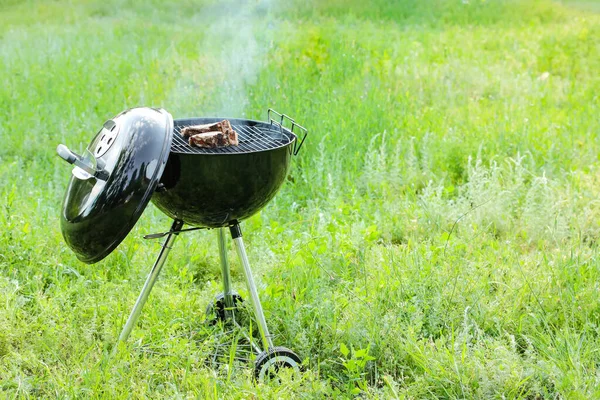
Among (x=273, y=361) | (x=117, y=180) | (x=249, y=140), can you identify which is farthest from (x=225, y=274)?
(x=117, y=180)

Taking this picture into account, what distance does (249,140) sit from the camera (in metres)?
2.80

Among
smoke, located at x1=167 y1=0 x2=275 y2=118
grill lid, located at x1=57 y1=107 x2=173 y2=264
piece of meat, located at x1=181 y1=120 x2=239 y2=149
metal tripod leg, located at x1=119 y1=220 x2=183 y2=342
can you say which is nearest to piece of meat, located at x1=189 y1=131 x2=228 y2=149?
piece of meat, located at x1=181 y1=120 x2=239 y2=149

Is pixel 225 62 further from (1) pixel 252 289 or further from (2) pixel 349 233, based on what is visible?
(1) pixel 252 289

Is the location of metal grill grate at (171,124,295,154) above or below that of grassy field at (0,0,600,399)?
above

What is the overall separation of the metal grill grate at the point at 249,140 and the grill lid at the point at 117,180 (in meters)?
0.14

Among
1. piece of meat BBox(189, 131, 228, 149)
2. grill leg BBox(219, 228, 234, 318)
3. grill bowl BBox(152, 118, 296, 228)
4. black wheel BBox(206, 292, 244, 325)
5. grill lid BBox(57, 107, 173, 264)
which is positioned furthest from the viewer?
black wheel BBox(206, 292, 244, 325)

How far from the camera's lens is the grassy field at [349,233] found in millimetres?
2637

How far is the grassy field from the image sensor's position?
2.64 m

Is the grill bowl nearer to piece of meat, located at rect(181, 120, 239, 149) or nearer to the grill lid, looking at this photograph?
piece of meat, located at rect(181, 120, 239, 149)

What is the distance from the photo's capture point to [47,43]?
312 inches

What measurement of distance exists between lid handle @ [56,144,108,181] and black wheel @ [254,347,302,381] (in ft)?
3.29

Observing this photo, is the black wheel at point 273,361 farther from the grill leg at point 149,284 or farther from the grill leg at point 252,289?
the grill leg at point 149,284

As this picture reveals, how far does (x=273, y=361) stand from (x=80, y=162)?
44.9 inches

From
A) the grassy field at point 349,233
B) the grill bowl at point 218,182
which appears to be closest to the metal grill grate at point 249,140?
the grill bowl at point 218,182
